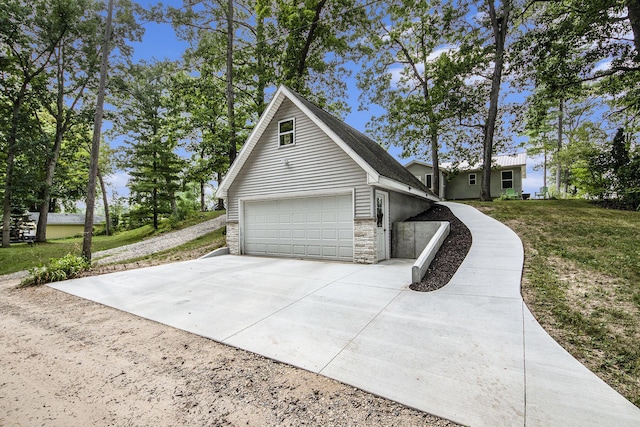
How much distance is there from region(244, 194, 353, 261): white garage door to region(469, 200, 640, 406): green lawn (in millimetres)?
5047

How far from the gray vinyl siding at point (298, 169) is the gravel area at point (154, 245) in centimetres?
527

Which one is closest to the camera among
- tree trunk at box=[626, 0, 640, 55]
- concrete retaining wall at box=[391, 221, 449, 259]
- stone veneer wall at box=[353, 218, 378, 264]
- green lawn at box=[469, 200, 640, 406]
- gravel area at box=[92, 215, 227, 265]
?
green lawn at box=[469, 200, 640, 406]

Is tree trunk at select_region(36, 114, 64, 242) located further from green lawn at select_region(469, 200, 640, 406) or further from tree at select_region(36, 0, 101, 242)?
green lawn at select_region(469, 200, 640, 406)

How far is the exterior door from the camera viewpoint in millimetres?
8854

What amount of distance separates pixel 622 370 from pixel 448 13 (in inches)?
791

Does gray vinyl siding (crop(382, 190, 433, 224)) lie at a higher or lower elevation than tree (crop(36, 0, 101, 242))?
lower

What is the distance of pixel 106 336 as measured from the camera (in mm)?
3887

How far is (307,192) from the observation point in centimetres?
950

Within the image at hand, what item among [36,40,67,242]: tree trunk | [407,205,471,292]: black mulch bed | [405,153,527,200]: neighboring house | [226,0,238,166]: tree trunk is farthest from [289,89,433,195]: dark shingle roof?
[36,40,67,242]: tree trunk

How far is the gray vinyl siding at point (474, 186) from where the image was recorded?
22859mm

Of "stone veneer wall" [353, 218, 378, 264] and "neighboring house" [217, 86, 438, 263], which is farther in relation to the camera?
"neighboring house" [217, 86, 438, 263]

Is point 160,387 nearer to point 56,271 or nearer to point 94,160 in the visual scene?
point 56,271

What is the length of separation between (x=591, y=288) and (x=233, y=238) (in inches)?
426

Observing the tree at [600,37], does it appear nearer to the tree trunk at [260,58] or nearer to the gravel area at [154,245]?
the tree trunk at [260,58]
